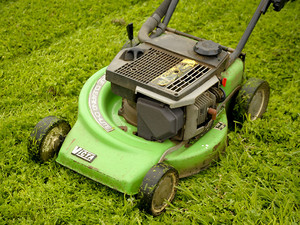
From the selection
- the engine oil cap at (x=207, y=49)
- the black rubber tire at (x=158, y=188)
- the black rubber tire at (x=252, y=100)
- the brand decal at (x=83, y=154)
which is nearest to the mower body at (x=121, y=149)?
the brand decal at (x=83, y=154)

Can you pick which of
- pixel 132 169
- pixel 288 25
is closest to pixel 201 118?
pixel 132 169

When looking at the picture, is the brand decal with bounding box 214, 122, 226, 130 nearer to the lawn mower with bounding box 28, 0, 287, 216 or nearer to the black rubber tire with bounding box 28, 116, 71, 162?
the lawn mower with bounding box 28, 0, 287, 216

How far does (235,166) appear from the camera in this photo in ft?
10.2

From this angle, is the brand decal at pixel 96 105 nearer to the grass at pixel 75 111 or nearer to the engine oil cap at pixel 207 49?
the grass at pixel 75 111

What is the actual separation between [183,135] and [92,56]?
6.17 ft

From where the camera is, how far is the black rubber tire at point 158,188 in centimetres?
258

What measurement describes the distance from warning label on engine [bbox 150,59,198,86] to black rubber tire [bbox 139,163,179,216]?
544mm

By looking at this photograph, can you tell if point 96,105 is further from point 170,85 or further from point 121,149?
point 170,85

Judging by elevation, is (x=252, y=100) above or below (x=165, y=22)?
below

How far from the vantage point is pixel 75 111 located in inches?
147

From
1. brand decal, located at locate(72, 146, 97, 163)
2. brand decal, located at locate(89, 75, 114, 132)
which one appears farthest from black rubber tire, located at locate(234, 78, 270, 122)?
brand decal, located at locate(72, 146, 97, 163)

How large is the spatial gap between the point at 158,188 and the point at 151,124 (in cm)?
43

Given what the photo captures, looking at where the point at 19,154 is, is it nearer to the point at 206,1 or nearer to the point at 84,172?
the point at 84,172

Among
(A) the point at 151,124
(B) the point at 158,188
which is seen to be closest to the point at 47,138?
A: (A) the point at 151,124
